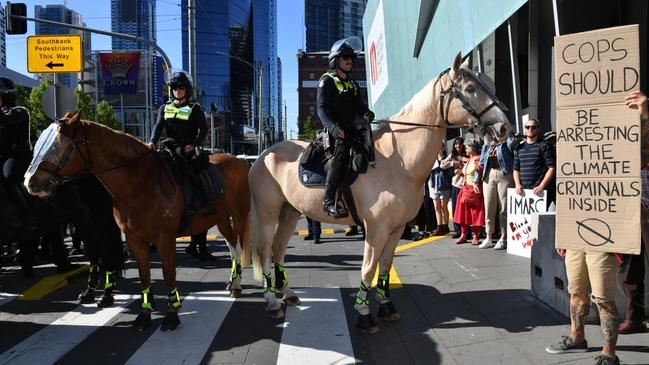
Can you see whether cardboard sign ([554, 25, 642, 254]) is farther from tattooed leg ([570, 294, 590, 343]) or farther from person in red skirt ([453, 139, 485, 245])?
person in red skirt ([453, 139, 485, 245])

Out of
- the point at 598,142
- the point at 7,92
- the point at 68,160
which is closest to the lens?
the point at 598,142

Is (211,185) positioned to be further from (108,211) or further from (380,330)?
(380,330)

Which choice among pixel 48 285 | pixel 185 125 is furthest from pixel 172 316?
pixel 48 285

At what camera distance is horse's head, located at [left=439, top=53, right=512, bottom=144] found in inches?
178

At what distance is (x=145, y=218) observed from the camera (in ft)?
16.6

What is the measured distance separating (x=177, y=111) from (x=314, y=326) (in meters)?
2.92

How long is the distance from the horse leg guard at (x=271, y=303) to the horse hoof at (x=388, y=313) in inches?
44.0

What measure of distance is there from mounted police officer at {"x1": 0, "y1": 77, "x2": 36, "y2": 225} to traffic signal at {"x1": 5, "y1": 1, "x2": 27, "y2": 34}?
1172cm

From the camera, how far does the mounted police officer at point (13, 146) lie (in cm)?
618

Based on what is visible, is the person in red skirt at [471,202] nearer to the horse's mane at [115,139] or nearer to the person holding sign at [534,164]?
the person holding sign at [534,164]

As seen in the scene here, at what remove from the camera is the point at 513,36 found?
1382cm

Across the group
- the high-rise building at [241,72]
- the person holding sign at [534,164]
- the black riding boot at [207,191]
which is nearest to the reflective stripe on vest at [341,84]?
the black riding boot at [207,191]

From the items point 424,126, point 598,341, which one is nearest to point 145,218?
point 424,126

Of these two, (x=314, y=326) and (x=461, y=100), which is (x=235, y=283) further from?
(x=461, y=100)
